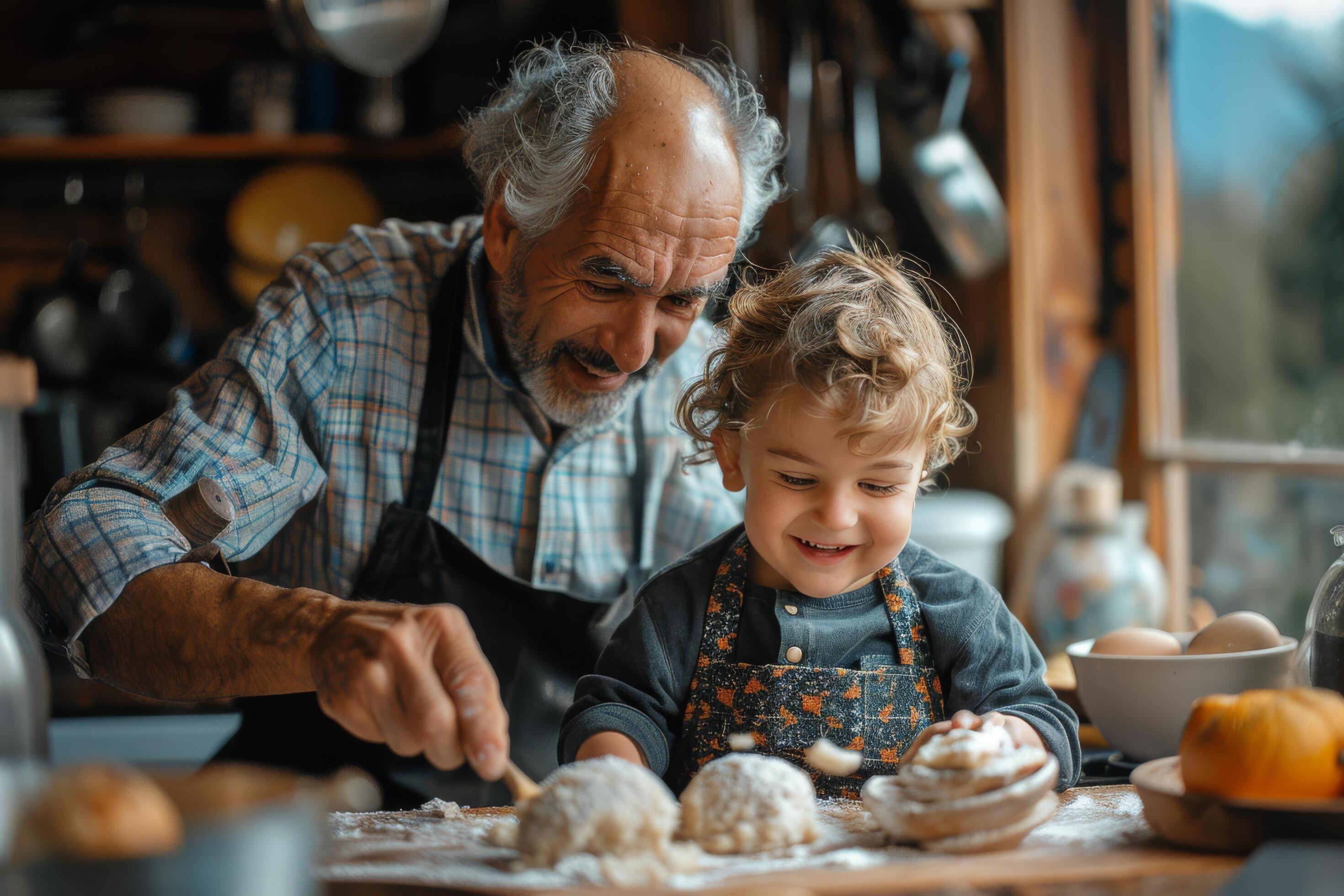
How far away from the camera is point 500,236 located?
1.51 metres

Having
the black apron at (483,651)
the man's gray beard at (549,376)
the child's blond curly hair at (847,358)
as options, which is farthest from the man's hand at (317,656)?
the man's gray beard at (549,376)

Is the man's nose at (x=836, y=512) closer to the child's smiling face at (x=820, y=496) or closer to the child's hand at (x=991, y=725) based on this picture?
the child's smiling face at (x=820, y=496)

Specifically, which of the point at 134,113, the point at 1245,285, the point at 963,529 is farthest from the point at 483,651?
the point at 134,113

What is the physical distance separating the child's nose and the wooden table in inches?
13.4

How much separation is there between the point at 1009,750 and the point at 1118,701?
0.82 feet

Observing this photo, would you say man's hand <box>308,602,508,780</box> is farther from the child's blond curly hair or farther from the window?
the window

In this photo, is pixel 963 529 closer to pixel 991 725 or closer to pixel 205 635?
pixel 991 725

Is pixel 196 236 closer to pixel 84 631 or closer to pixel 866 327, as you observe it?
pixel 84 631

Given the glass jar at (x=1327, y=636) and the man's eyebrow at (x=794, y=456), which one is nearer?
the glass jar at (x=1327, y=636)

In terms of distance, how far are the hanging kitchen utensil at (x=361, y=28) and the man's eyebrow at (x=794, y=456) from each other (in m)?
1.06

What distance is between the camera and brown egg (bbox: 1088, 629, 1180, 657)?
1069 mm

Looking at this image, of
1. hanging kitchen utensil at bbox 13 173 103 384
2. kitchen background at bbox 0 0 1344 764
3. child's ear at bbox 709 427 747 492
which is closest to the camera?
child's ear at bbox 709 427 747 492

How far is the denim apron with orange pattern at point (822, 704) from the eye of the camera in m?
1.09

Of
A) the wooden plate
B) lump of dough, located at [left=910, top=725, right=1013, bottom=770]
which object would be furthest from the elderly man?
the wooden plate
